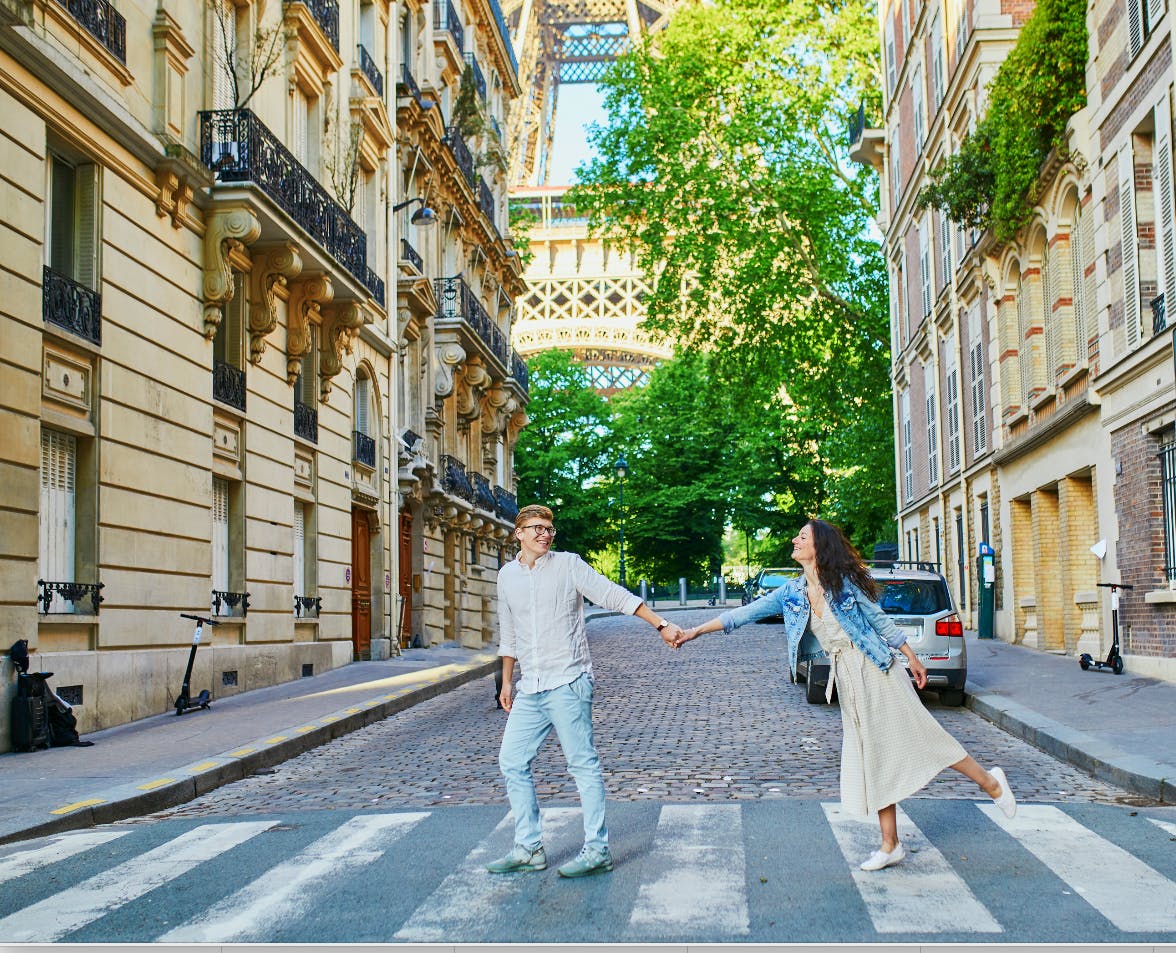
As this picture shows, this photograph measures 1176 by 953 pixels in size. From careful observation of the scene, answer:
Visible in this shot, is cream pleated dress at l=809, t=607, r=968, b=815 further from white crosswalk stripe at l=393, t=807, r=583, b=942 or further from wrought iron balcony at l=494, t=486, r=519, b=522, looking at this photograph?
wrought iron balcony at l=494, t=486, r=519, b=522

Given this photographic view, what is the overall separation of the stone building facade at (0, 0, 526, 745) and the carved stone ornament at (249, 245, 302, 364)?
37 mm

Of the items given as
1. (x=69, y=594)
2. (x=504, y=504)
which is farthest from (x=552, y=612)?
(x=504, y=504)

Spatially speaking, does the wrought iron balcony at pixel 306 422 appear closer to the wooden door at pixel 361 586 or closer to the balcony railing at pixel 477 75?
the wooden door at pixel 361 586

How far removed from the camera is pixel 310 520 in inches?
841

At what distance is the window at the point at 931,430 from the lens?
3347cm

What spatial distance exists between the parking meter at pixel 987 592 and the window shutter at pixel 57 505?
56.6ft

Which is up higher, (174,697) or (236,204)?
(236,204)

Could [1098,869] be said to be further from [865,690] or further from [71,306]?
[71,306]

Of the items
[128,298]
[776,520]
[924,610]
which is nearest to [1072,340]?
[924,610]

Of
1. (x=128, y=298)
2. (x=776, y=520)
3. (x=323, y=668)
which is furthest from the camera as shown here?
(x=776, y=520)

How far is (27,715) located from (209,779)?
8.30 feet

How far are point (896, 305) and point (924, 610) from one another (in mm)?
26158

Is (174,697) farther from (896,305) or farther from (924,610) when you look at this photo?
(896,305)

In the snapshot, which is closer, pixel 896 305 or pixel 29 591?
pixel 29 591
